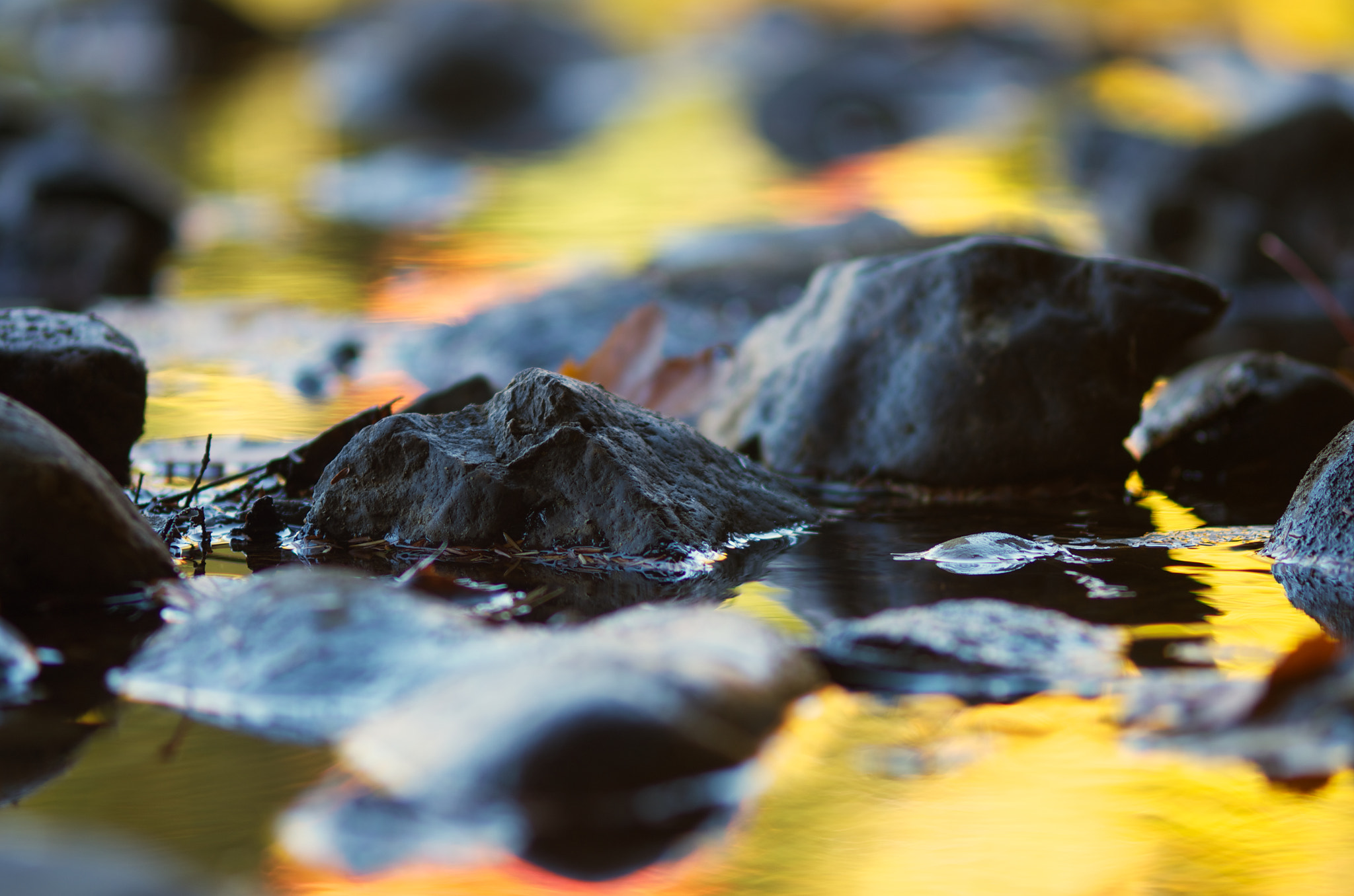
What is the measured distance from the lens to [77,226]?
638 centimetres

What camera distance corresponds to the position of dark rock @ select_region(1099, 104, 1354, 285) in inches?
253

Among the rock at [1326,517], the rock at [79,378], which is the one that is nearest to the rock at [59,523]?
the rock at [79,378]

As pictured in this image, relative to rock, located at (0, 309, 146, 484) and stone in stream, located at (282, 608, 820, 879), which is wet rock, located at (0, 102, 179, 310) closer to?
rock, located at (0, 309, 146, 484)

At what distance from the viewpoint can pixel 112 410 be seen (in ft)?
8.65

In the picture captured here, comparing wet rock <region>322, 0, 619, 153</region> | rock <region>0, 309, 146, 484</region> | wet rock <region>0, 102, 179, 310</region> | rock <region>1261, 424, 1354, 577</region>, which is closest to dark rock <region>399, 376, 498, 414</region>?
rock <region>0, 309, 146, 484</region>

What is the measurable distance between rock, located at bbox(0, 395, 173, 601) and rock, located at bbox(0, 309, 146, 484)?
584mm

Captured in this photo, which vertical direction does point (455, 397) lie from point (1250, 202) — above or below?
below

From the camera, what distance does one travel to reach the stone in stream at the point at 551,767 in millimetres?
1359

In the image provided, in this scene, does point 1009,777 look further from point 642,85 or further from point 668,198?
point 642,85

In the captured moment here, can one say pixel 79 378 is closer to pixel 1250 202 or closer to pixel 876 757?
pixel 876 757

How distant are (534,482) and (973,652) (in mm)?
864

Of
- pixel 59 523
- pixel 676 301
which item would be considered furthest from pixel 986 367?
pixel 676 301

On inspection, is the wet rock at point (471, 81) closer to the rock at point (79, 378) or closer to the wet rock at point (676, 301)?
the wet rock at point (676, 301)

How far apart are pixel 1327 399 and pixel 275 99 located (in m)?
14.7
